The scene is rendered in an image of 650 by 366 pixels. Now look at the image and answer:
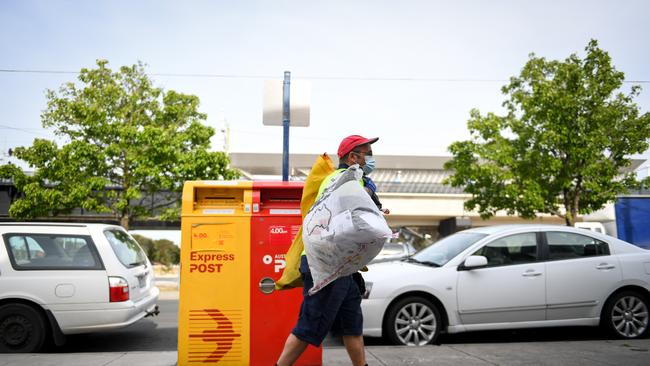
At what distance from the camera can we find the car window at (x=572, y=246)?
657 cm

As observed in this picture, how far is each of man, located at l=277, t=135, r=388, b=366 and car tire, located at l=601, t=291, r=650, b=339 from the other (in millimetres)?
4451

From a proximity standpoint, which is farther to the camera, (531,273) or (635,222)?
(635,222)

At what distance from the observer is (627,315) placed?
6.38 m

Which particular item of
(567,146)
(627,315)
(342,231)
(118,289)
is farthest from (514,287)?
(567,146)

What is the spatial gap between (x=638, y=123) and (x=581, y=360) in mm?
15397

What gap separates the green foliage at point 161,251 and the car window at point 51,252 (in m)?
18.6

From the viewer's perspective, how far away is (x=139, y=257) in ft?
23.6

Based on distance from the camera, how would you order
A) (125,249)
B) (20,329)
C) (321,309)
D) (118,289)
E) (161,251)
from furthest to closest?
(161,251) < (125,249) < (118,289) < (20,329) < (321,309)

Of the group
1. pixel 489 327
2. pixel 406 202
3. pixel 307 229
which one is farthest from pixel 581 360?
pixel 406 202

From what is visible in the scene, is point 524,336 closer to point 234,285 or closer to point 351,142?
point 234,285

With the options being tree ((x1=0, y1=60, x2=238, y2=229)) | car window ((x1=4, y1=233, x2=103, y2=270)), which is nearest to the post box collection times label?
car window ((x1=4, y1=233, x2=103, y2=270))

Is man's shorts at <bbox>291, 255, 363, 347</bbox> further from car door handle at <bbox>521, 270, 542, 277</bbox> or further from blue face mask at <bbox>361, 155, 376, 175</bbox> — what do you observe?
car door handle at <bbox>521, 270, 542, 277</bbox>

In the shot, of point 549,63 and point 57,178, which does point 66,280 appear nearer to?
point 57,178

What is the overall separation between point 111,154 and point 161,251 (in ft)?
26.1
